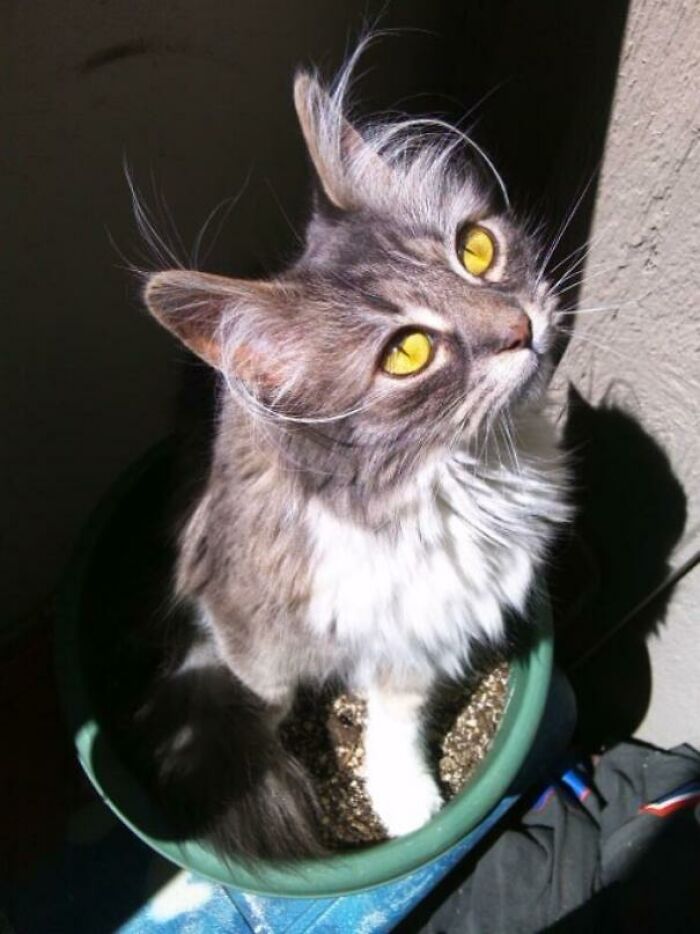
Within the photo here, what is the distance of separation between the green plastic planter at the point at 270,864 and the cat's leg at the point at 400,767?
7 cm

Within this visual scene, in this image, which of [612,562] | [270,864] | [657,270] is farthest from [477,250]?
[270,864]

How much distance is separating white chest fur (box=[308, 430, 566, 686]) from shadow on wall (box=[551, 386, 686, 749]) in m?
0.30

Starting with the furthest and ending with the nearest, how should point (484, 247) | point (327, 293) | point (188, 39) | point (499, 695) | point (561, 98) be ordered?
point (499, 695) < point (561, 98) < point (188, 39) < point (484, 247) < point (327, 293)

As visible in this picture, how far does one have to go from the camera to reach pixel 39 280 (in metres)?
1.37

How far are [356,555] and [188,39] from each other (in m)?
0.88

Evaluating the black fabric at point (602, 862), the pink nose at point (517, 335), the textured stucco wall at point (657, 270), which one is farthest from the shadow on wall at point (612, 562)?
the pink nose at point (517, 335)

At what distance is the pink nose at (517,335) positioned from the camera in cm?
97

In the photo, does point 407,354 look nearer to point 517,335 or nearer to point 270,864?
point 517,335

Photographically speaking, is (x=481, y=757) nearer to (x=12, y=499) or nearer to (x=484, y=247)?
(x=484, y=247)

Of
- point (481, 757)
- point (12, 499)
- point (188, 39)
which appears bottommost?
point (12, 499)

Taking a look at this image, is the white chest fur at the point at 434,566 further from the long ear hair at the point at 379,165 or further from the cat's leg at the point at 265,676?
the long ear hair at the point at 379,165

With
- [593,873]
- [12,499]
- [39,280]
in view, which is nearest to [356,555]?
[39,280]

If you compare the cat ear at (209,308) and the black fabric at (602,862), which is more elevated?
the cat ear at (209,308)

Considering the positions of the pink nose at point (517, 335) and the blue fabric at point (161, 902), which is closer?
the pink nose at point (517, 335)
